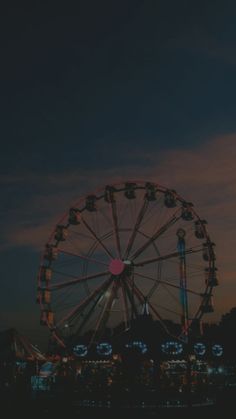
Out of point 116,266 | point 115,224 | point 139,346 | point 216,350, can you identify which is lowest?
point 216,350

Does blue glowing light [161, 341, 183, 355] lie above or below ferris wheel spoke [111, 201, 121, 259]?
below

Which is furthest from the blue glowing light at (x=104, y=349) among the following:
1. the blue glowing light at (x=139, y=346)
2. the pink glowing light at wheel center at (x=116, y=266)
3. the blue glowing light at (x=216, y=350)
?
the blue glowing light at (x=216, y=350)

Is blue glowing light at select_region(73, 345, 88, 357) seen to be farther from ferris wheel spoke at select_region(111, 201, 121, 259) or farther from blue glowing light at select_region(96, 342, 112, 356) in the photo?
ferris wheel spoke at select_region(111, 201, 121, 259)

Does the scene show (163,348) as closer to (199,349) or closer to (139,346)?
(139,346)

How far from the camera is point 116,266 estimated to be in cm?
3797

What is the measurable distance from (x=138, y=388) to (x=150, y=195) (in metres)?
13.8

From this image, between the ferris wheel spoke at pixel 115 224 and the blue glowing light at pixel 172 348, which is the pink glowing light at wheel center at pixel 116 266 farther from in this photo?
the blue glowing light at pixel 172 348

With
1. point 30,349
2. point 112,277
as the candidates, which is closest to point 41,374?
point 30,349

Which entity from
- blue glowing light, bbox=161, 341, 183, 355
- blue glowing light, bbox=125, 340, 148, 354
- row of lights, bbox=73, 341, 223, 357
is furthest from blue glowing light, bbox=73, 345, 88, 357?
blue glowing light, bbox=161, 341, 183, 355

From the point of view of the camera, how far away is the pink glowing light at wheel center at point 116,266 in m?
37.7

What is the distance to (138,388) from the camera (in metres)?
30.2

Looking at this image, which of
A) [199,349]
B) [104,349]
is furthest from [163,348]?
[104,349]

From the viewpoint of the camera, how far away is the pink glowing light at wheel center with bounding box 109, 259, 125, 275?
124 feet

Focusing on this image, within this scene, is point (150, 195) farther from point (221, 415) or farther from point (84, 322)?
point (221, 415)
